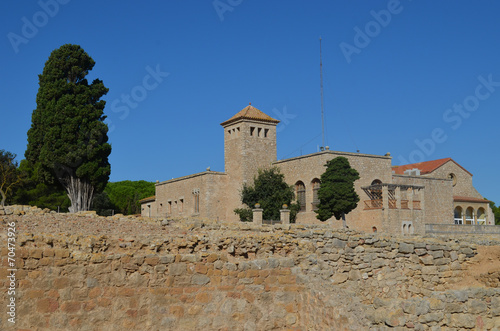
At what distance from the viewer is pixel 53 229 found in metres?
17.2

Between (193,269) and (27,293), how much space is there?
2654 millimetres

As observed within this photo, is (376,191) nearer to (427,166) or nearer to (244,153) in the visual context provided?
(244,153)

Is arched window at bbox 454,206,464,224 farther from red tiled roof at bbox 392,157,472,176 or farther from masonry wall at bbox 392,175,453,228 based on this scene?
masonry wall at bbox 392,175,453,228

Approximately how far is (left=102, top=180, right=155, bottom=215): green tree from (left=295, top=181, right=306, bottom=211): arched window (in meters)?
19.7

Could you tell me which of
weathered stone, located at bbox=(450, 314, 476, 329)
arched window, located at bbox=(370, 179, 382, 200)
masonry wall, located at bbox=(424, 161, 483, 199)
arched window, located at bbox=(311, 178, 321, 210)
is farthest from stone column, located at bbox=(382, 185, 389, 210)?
weathered stone, located at bbox=(450, 314, 476, 329)

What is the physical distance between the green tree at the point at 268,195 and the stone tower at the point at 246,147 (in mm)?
1115

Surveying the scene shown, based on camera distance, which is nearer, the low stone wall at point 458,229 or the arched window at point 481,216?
the low stone wall at point 458,229

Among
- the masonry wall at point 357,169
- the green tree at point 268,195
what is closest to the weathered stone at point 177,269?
the masonry wall at point 357,169

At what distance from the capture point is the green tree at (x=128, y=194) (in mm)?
59938

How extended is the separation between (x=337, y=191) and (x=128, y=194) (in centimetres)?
3586

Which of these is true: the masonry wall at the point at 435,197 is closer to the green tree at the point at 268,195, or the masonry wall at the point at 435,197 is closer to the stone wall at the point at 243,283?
the green tree at the point at 268,195

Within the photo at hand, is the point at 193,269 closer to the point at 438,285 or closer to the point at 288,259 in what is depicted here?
the point at 288,259

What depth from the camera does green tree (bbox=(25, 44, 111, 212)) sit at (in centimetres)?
3394

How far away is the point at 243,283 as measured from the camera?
33.8 feet
